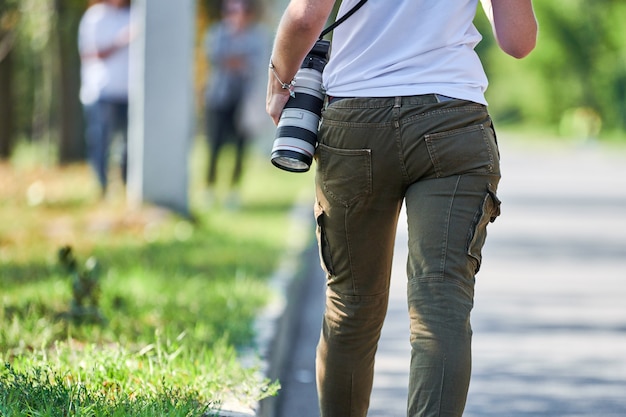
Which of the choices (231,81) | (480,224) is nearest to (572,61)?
(231,81)

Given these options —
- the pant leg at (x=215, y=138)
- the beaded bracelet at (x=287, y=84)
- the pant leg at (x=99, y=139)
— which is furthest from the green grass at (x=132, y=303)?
the beaded bracelet at (x=287, y=84)

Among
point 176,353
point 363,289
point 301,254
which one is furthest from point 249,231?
point 363,289

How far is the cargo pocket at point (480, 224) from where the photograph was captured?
3197 mm

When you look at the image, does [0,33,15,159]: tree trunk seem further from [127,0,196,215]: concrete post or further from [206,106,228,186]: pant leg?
Result: [127,0,196,215]: concrete post

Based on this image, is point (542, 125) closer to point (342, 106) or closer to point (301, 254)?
point (301, 254)

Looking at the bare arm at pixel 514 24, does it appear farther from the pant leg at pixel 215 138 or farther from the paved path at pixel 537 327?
the pant leg at pixel 215 138

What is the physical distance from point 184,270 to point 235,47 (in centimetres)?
535

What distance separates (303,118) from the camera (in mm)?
3393

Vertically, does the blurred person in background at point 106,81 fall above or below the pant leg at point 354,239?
above

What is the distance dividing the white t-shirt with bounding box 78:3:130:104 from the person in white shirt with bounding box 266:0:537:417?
7.52m

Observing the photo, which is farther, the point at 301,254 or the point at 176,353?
the point at 301,254

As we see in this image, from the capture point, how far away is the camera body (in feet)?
11.0

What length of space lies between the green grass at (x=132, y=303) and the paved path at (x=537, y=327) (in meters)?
0.49

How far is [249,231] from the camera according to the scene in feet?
30.5
